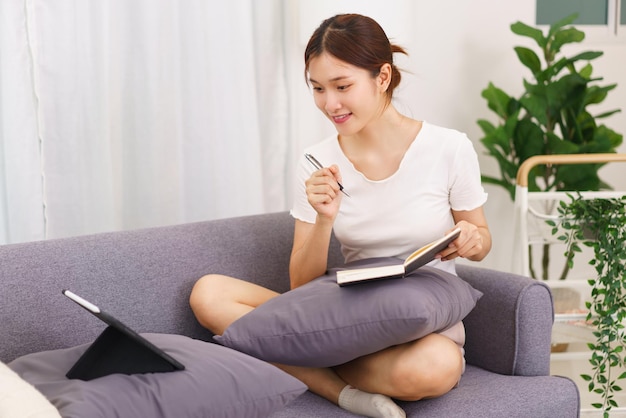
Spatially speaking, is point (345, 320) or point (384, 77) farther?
point (384, 77)

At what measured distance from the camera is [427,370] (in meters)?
1.72

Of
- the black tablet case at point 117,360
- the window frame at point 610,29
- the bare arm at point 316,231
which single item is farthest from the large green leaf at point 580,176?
the black tablet case at point 117,360

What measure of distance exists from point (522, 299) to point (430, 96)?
75.0 inches

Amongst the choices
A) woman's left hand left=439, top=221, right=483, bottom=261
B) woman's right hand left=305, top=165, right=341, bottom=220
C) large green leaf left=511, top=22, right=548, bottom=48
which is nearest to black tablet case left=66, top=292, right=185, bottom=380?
woman's right hand left=305, top=165, right=341, bottom=220

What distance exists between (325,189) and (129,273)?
0.51 meters

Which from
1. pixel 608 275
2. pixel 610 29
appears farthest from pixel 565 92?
pixel 608 275

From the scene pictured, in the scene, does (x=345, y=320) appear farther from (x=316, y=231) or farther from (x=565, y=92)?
(x=565, y=92)

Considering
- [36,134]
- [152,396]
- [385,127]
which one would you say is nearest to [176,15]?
[36,134]

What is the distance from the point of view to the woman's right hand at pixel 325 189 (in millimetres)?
1907

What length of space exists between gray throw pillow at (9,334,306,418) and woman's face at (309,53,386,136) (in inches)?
26.5

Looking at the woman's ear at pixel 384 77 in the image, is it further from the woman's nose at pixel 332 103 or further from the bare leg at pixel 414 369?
the bare leg at pixel 414 369

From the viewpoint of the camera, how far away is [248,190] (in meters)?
3.01

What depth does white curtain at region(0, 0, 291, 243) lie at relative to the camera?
8.04 feet

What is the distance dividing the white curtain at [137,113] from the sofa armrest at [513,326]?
1.18m
